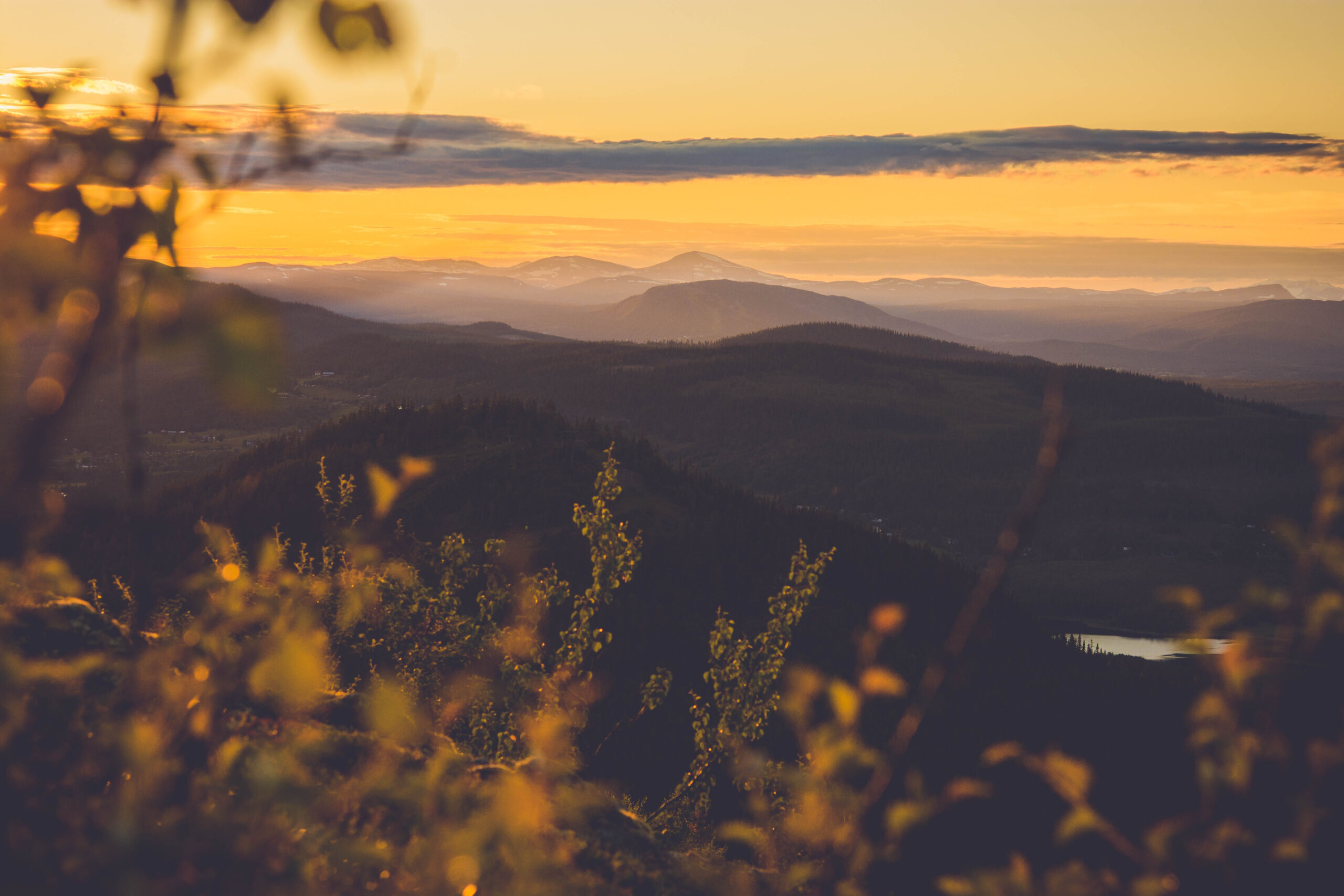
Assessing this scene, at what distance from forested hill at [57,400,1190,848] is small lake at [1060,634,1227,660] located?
11.7 metres

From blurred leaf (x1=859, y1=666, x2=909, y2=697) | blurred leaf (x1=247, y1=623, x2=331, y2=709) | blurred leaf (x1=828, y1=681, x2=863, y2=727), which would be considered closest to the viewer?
blurred leaf (x1=247, y1=623, x2=331, y2=709)

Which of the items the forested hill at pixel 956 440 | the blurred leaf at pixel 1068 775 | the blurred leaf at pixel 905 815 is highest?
the blurred leaf at pixel 1068 775

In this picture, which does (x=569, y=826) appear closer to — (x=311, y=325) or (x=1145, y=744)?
(x=1145, y=744)

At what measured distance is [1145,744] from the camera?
22.5m

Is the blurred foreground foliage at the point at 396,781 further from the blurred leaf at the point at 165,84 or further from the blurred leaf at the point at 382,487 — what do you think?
the blurred leaf at the point at 165,84

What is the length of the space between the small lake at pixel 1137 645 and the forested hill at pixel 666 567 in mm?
11653

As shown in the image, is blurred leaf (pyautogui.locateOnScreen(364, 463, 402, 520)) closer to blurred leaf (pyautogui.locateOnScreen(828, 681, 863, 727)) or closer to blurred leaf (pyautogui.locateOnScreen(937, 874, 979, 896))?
blurred leaf (pyautogui.locateOnScreen(828, 681, 863, 727))

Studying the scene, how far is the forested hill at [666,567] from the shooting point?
19.8 m

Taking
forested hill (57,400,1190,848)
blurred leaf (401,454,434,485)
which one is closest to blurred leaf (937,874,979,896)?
blurred leaf (401,454,434,485)

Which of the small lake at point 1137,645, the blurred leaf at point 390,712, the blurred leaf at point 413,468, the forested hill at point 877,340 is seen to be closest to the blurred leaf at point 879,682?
the blurred leaf at point 390,712

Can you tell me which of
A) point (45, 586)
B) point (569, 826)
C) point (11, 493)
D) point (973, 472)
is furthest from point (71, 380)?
point (973, 472)

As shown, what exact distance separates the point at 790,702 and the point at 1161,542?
247ft

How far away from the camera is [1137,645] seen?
4644 centimetres

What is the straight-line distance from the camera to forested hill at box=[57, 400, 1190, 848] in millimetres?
19797
